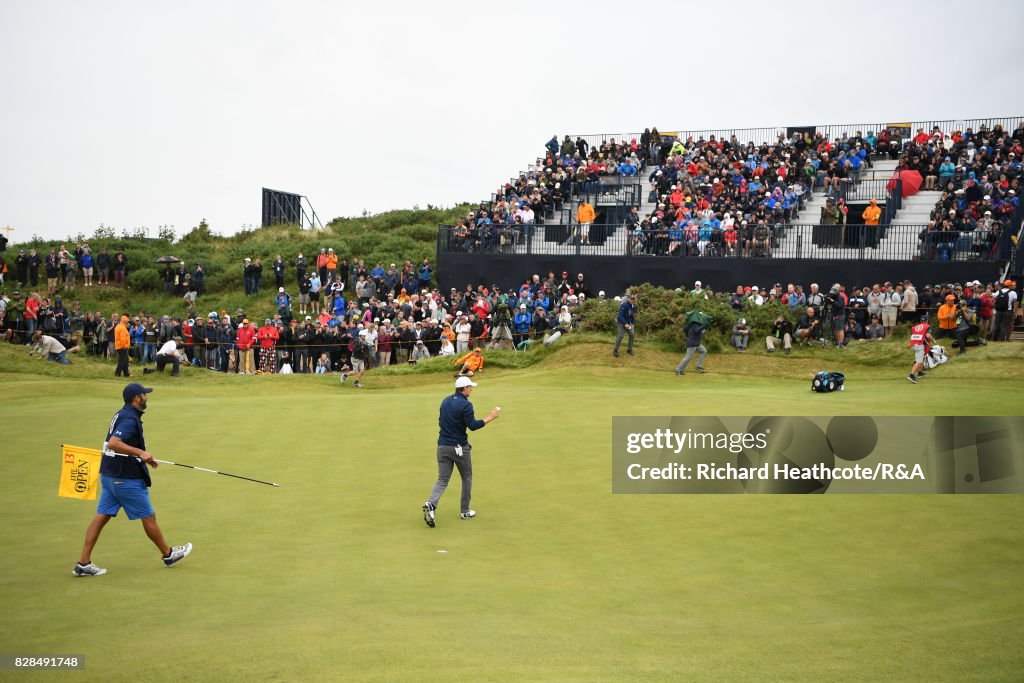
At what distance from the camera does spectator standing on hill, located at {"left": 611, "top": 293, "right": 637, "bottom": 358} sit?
28.9m

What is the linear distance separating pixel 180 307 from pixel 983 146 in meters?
35.4

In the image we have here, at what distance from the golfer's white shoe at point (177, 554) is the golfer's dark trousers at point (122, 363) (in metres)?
18.9

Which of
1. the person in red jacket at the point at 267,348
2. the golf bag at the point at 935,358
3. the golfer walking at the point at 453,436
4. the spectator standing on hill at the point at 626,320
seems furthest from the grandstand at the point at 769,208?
the golfer walking at the point at 453,436

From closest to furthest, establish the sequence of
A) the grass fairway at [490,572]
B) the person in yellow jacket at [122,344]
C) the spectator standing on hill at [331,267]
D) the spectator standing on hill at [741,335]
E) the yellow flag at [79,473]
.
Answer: the grass fairway at [490,572] < the yellow flag at [79,473] < the person in yellow jacket at [122,344] < the spectator standing on hill at [741,335] < the spectator standing on hill at [331,267]

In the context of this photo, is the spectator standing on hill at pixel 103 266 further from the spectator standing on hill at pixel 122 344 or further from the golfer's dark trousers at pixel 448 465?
the golfer's dark trousers at pixel 448 465

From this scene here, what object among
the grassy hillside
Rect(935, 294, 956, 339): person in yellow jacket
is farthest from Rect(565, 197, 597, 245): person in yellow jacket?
Rect(935, 294, 956, 339): person in yellow jacket

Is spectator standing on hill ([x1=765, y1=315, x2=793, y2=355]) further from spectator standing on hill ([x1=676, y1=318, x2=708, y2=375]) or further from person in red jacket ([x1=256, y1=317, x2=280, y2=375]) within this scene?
person in red jacket ([x1=256, y1=317, x2=280, y2=375])

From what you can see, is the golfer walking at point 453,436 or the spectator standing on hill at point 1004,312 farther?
the spectator standing on hill at point 1004,312

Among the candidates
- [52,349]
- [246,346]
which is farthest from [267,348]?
[52,349]

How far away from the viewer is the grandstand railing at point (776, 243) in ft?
108

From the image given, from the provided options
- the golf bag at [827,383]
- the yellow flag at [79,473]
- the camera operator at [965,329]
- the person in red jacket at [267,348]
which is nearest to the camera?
the yellow flag at [79,473]

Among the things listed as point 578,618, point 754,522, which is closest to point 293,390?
point 754,522

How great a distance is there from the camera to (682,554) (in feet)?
40.2

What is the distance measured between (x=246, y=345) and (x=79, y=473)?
21.1m
